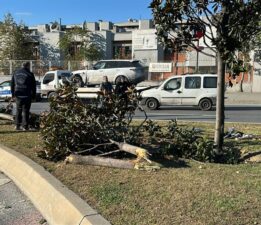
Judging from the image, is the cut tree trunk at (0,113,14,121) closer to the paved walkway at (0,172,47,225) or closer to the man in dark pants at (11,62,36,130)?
the man in dark pants at (11,62,36,130)

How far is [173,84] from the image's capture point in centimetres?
2378

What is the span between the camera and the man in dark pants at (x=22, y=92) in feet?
39.9

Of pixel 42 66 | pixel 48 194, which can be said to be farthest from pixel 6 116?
pixel 42 66

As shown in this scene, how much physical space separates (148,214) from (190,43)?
12.5ft

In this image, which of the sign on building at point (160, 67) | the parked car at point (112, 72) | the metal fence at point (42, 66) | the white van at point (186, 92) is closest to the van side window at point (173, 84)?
the white van at point (186, 92)

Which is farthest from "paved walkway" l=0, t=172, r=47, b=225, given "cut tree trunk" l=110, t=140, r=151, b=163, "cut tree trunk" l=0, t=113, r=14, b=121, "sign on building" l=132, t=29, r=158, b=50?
"sign on building" l=132, t=29, r=158, b=50

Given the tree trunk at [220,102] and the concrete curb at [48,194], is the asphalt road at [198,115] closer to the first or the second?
the tree trunk at [220,102]

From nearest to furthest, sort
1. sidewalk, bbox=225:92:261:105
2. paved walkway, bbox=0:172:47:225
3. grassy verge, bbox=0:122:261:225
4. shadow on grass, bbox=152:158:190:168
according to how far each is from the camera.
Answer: grassy verge, bbox=0:122:261:225
paved walkway, bbox=0:172:47:225
shadow on grass, bbox=152:158:190:168
sidewalk, bbox=225:92:261:105

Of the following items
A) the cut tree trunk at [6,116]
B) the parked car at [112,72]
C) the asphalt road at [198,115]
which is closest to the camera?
the cut tree trunk at [6,116]

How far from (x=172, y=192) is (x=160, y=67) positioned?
1379 inches

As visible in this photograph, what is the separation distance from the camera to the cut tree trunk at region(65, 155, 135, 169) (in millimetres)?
7216

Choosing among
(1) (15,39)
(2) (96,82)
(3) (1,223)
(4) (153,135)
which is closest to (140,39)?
(1) (15,39)

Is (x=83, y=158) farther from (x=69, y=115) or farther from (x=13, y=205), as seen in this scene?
(x=13, y=205)

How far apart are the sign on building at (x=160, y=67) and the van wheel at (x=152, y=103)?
1605 cm
